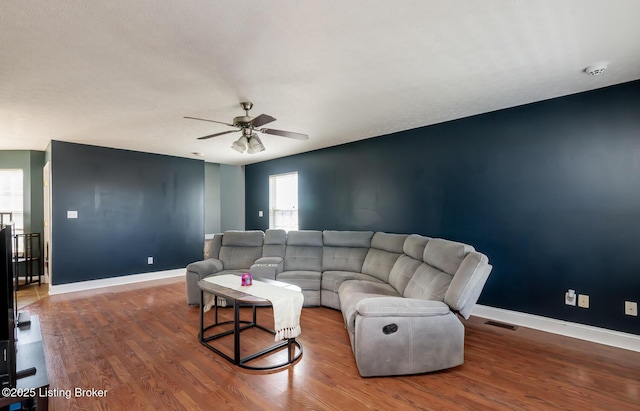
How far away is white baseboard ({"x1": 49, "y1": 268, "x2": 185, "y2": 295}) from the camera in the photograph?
485 cm

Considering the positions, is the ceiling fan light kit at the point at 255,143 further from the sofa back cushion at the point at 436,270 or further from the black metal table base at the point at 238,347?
the sofa back cushion at the point at 436,270

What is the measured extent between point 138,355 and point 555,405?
328 centimetres

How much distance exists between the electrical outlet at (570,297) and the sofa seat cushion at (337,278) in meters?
1.95

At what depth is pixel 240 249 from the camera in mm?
4762

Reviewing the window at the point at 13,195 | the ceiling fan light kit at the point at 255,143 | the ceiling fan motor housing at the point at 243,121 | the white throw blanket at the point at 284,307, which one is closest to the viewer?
the white throw blanket at the point at 284,307

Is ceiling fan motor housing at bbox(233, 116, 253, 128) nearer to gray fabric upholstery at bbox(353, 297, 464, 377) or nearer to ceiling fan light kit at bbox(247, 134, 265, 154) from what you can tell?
ceiling fan light kit at bbox(247, 134, 265, 154)

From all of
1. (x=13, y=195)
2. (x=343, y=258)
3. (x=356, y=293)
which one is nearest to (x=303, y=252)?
(x=343, y=258)

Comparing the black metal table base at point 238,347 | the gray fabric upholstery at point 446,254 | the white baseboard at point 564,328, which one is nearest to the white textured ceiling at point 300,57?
the gray fabric upholstery at point 446,254

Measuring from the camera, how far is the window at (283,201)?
251 inches

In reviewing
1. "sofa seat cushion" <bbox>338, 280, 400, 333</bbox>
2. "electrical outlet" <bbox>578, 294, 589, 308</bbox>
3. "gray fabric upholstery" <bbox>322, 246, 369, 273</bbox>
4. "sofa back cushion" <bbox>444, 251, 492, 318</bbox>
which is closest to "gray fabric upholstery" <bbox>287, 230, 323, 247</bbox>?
"gray fabric upholstery" <bbox>322, 246, 369, 273</bbox>

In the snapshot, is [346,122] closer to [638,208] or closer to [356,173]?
[356,173]

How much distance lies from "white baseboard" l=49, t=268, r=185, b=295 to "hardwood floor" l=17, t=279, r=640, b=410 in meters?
1.73

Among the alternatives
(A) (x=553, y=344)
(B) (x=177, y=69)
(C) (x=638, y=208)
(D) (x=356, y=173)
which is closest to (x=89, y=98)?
(B) (x=177, y=69)

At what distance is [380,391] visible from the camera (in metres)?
2.20
